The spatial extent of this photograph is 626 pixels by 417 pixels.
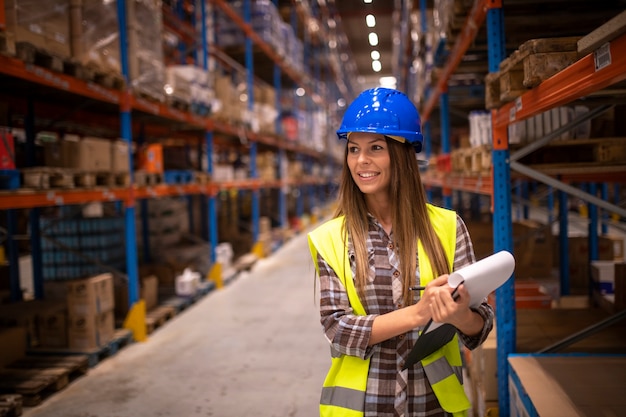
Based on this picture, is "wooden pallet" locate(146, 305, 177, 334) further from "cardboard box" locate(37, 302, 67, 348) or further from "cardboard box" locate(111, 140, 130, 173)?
"cardboard box" locate(111, 140, 130, 173)

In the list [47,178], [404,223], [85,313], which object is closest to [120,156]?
[47,178]

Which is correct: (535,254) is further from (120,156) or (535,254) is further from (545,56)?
(120,156)

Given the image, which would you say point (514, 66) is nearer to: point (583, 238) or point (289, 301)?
point (583, 238)

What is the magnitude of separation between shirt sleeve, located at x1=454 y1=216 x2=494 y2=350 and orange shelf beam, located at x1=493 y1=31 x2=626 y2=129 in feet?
2.17

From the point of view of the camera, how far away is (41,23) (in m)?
4.22

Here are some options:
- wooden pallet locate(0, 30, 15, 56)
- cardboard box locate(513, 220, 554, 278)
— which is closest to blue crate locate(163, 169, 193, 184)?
wooden pallet locate(0, 30, 15, 56)

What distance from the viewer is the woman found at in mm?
1647

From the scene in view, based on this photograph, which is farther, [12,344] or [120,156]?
[120,156]

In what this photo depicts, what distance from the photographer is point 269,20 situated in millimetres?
→ 11008

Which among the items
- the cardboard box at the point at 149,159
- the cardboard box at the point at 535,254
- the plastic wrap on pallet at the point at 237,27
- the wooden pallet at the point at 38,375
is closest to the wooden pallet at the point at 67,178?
the cardboard box at the point at 149,159

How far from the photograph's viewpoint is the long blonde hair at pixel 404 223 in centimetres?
169

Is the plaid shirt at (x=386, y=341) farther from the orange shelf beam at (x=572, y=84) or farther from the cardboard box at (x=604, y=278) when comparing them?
the cardboard box at (x=604, y=278)

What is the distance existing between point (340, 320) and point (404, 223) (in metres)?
0.38

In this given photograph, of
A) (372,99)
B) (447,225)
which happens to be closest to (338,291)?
(447,225)
